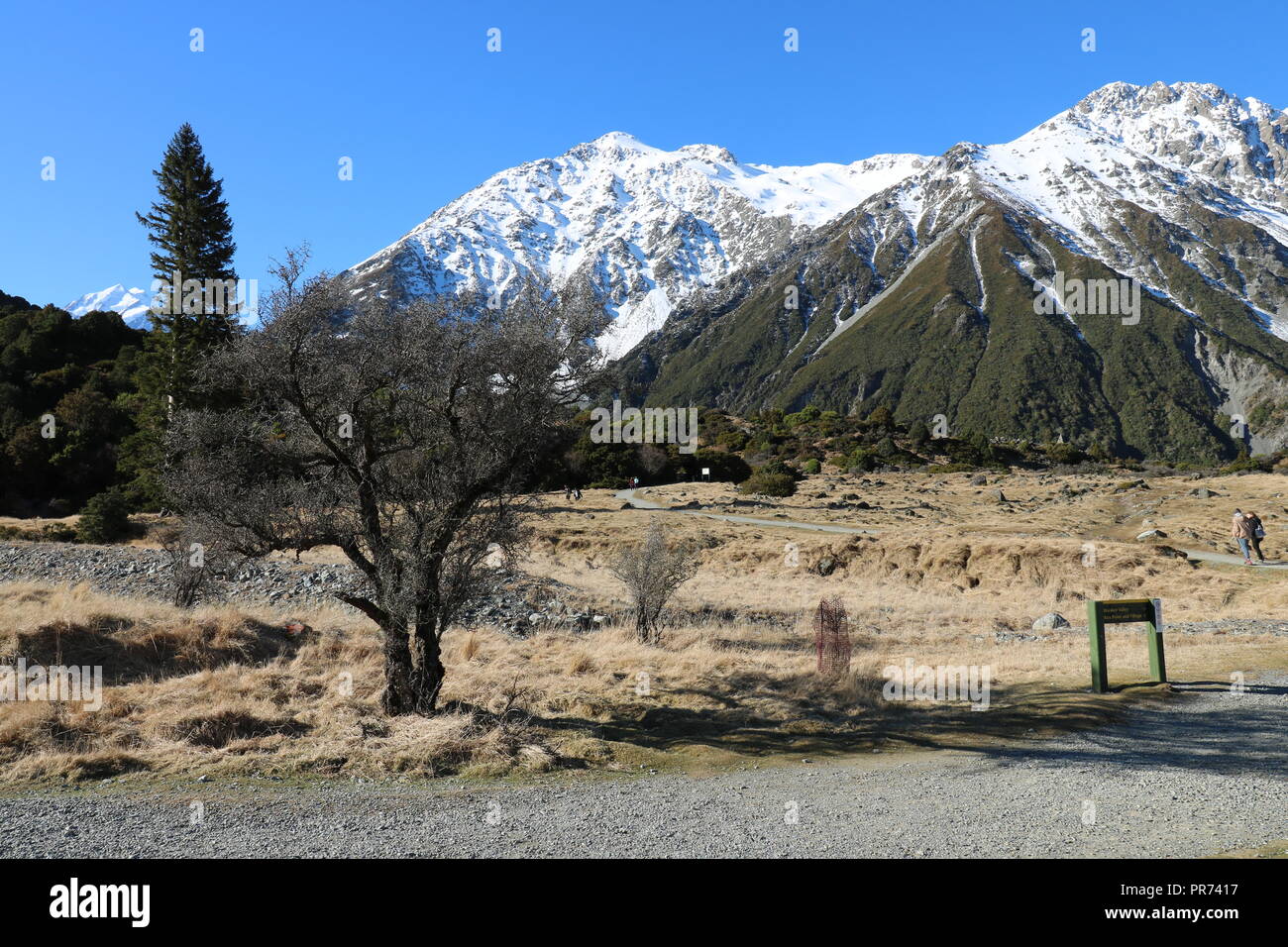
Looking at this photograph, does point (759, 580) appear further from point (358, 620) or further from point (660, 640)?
point (358, 620)

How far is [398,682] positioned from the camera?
10.8 meters

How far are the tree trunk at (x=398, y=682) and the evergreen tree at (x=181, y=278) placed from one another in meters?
29.4

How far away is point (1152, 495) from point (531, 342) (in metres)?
44.1

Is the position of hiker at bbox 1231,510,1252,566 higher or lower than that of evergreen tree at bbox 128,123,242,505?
lower

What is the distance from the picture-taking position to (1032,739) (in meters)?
9.99

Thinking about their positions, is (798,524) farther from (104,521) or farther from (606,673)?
(104,521)

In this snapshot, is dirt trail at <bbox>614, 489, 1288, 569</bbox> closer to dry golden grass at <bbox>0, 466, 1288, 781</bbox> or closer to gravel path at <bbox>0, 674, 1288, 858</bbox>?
dry golden grass at <bbox>0, 466, 1288, 781</bbox>

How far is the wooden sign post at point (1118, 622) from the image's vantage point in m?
12.4

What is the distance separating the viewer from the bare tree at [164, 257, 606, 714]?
9836mm

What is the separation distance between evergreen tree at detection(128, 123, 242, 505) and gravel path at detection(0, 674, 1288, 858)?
105 feet

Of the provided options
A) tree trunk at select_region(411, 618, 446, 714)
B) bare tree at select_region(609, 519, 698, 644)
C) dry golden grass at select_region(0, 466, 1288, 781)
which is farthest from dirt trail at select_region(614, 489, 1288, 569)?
tree trunk at select_region(411, 618, 446, 714)

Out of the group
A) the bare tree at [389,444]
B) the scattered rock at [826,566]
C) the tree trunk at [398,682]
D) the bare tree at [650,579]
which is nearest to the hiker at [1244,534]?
the scattered rock at [826,566]
